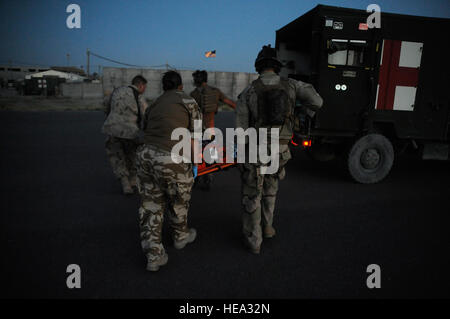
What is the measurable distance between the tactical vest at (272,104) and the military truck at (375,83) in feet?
6.63

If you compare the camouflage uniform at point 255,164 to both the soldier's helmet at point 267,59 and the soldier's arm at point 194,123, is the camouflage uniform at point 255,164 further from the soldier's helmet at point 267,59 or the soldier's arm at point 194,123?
the soldier's arm at point 194,123

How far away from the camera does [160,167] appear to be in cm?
266

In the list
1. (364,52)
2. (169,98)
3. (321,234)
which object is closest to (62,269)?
(169,98)

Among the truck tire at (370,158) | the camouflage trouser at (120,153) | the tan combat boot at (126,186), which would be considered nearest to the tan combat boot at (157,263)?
the tan combat boot at (126,186)

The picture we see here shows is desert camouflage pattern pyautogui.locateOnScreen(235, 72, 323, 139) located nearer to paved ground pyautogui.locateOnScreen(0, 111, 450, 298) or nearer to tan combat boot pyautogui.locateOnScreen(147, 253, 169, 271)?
paved ground pyautogui.locateOnScreen(0, 111, 450, 298)

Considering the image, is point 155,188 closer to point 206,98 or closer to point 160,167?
point 160,167

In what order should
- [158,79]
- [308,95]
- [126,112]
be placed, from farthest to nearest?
[158,79] → [126,112] → [308,95]

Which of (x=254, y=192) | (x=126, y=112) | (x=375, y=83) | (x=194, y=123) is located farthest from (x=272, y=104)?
(x=375, y=83)

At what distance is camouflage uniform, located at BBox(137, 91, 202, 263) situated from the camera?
2.67 meters

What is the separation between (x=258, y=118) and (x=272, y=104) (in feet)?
0.69

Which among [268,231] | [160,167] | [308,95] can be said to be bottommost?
[268,231]

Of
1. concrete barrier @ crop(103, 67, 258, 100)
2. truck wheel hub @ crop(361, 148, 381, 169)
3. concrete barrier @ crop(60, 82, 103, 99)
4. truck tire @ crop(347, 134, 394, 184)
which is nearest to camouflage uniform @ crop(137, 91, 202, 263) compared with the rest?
truck tire @ crop(347, 134, 394, 184)

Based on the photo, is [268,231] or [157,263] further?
[268,231]

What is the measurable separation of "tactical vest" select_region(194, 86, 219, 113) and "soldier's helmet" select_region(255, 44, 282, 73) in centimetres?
181
